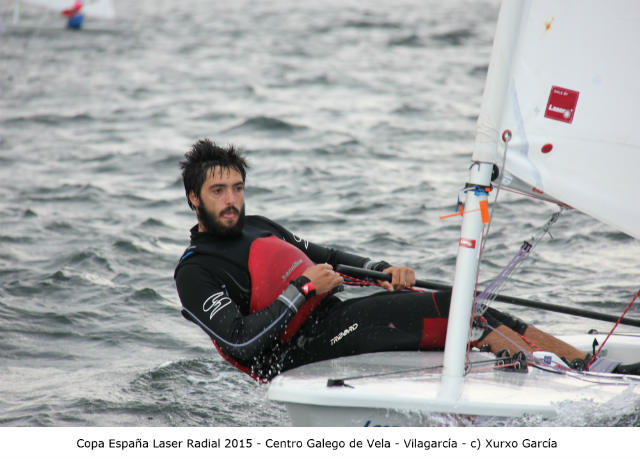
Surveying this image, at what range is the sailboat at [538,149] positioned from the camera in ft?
8.22

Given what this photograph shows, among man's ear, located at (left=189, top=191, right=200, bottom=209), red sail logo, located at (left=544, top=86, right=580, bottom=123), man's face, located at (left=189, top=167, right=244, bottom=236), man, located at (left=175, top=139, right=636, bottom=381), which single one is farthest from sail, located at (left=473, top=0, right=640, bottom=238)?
man's ear, located at (left=189, top=191, right=200, bottom=209)

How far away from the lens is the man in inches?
117

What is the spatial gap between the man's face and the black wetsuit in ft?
0.20

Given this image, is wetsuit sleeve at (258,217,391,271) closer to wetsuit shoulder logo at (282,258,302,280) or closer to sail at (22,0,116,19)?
wetsuit shoulder logo at (282,258,302,280)

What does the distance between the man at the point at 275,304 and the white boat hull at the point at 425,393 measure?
0.17 m

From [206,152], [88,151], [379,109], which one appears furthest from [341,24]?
[206,152]

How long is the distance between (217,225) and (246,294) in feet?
1.00

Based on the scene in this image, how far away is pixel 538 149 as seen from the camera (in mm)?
2547

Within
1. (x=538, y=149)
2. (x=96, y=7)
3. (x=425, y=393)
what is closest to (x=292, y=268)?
(x=425, y=393)

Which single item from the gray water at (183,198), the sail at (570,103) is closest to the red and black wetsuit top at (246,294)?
the gray water at (183,198)

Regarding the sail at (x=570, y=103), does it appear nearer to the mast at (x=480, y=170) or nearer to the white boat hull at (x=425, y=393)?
the mast at (x=480, y=170)

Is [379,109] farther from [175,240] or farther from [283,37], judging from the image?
[283,37]

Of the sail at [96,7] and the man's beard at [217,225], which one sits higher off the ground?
the sail at [96,7]

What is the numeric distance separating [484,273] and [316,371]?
2693mm
